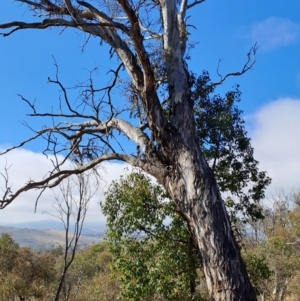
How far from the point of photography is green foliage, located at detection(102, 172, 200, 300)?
511 centimetres

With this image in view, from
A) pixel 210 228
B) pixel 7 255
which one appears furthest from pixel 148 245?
pixel 7 255

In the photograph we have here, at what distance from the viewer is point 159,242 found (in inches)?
207

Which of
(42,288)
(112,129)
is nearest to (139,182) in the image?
(112,129)

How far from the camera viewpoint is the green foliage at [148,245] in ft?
16.8

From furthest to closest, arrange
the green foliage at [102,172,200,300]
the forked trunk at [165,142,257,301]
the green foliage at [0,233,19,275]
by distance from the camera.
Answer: the green foliage at [0,233,19,275] → the green foliage at [102,172,200,300] → the forked trunk at [165,142,257,301]

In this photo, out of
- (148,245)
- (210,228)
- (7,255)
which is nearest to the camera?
(210,228)

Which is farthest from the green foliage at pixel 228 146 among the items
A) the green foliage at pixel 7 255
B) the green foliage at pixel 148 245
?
the green foliage at pixel 7 255

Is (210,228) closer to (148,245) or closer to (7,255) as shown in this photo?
(148,245)

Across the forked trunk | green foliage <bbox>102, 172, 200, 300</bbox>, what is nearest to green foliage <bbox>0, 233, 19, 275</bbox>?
green foliage <bbox>102, 172, 200, 300</bbox>

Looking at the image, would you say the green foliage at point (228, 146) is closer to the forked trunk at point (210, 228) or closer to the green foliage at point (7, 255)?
the forked trunk at point (210, 228)

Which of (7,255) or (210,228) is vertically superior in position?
(210,228)

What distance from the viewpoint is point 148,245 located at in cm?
534

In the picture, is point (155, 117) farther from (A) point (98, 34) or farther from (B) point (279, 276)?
(B) point (279, 276)

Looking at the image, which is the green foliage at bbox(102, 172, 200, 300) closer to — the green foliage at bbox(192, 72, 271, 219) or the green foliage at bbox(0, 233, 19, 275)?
the green foliage at bbox(192, 72, 271, 219)
